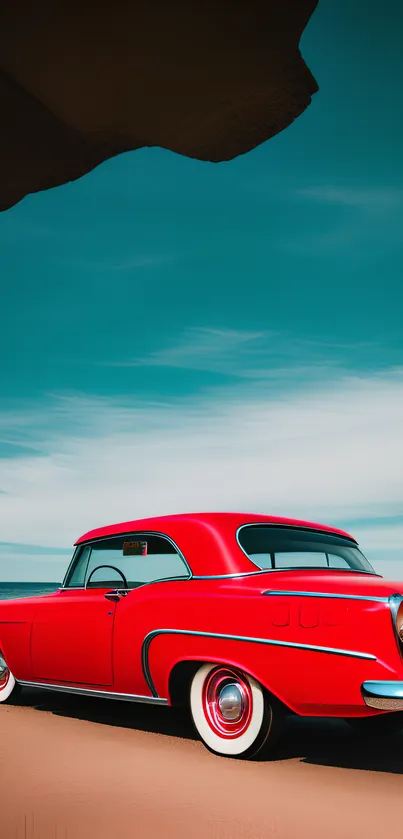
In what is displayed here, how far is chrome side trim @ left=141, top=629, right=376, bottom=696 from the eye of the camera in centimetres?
377

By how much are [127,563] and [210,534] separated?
3.06ft

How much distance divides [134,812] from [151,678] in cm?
135

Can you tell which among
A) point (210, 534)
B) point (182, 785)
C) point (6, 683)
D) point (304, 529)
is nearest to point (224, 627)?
point (210, 534)

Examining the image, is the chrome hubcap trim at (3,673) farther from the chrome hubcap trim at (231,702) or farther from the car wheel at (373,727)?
the car wheel at (373,727)

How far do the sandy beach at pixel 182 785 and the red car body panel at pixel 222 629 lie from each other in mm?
332

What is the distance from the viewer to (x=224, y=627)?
4.22m

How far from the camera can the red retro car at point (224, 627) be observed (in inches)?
150

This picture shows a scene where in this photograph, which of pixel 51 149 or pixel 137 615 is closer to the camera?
pixel 51 149

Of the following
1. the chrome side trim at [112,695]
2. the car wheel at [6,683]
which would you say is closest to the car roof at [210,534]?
the chrome side trim at [112,695]

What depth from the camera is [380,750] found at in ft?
14.7

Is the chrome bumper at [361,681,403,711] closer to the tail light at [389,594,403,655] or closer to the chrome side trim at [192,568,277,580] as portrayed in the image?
the tail light at [389,594,403,655]

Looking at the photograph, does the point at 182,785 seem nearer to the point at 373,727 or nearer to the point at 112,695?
the point at 112,695

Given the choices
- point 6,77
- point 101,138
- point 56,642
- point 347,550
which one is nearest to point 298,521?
point 347,550

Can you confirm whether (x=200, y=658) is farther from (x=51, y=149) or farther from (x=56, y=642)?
(x=51, y=149)
